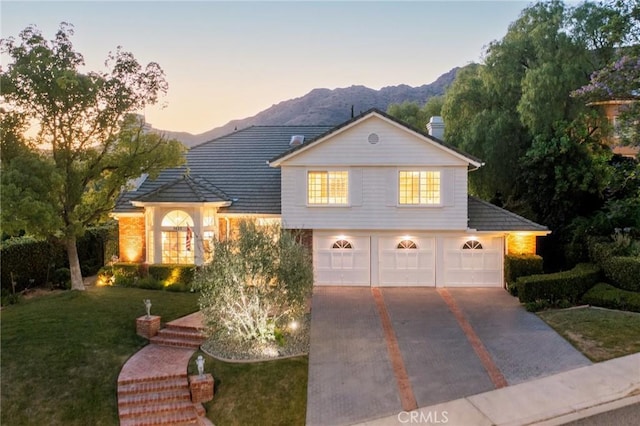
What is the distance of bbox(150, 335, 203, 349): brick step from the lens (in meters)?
14.4

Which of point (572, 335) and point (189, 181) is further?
point (189, 181)

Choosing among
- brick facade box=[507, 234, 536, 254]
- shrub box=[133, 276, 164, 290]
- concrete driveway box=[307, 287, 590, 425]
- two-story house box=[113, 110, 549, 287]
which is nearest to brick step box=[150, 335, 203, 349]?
concrete driveway box=[307, 287, 590, 425]

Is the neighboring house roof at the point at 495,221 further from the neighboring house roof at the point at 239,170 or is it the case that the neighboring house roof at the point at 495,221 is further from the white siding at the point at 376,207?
the neighboring house roof at the point at 239,170

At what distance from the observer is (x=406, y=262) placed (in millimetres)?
20922

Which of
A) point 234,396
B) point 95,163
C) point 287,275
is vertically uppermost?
point 95,163

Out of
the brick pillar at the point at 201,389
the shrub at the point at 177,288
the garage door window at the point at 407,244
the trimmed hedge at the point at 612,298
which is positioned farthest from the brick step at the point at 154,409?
the trimmed hedge at the point at 612,298

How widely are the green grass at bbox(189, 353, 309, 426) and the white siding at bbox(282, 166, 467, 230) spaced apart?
8544mm

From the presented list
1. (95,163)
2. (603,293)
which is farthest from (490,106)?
(95,163)

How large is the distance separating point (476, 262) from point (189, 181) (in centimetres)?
1427

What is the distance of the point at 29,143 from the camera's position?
16.9 meters

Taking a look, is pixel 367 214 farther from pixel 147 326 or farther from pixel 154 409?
pixel 154 409

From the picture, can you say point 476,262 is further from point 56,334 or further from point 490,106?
point 56,334

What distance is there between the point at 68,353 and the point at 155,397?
342 centimetres

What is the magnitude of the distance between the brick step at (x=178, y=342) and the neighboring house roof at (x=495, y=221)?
12.9 m
